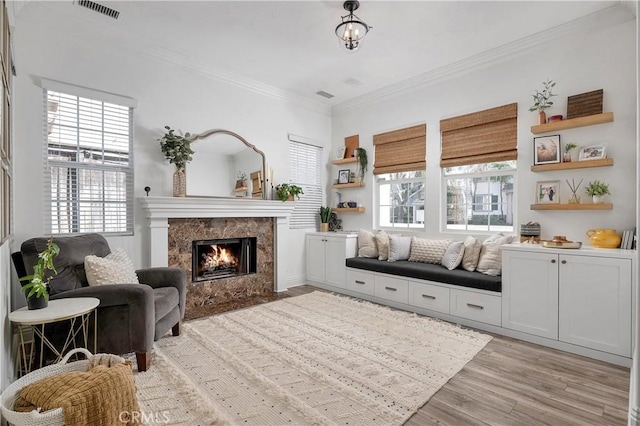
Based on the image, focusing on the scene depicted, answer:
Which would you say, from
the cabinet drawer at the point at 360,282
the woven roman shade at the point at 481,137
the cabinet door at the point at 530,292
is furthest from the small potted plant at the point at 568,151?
the cabinet drawer at the point at 360,282

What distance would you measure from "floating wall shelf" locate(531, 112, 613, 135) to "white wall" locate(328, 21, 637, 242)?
9 centimetres

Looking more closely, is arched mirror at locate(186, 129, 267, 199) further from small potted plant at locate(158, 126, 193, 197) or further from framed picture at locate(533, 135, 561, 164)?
framed picture at locate(533, 135, 561, 164)

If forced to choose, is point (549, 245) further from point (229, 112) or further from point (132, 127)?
point (132, 127)

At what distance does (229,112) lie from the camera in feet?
14.6

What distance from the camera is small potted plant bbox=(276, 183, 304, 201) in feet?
15.7

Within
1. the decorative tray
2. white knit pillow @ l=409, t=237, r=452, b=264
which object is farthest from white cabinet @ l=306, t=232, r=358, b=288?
the decorative tray

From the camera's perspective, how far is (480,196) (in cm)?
405

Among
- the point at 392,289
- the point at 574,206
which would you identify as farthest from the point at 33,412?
the point at 574,206

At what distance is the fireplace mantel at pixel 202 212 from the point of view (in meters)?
3.59

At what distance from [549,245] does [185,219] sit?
389cm

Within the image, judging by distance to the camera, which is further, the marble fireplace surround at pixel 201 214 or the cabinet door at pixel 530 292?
the marble fireplace surround at pixel 201 214

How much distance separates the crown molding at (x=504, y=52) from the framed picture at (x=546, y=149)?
A: 102 cm

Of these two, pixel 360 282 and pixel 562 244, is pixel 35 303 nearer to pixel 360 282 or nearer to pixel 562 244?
pixel 360 282

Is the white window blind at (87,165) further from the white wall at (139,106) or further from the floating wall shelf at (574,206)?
the floating wall shelf at (574,206)
